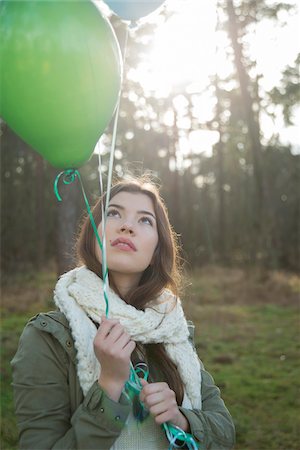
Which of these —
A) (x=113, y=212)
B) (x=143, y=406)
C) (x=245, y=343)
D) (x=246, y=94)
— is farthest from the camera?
(x=246, y=94)

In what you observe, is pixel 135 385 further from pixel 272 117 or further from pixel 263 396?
pixel 272 117

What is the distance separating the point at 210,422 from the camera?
1904 mm

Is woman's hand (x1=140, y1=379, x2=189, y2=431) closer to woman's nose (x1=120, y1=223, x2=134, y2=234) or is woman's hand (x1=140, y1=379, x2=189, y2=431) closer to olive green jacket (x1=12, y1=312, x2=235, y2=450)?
olive green jacket (x1=12, y1=312, x2=235, y2=450)

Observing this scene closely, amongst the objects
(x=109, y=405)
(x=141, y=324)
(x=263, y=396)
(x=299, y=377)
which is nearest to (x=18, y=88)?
(x=141, y=324)

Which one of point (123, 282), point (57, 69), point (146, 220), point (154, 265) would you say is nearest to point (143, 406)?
point (123, 282)

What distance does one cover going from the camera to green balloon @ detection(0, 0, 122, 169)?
5.39ft

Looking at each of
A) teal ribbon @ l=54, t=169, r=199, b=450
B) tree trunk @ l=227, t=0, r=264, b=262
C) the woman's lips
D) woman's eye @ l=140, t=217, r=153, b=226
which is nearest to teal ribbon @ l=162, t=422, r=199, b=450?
teal ribbon @ l=54, t=169, r=199, b=450

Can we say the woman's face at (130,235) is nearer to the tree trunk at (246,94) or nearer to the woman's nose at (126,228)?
the woman's nose at (126,228)

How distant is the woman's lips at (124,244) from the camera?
1.90 m

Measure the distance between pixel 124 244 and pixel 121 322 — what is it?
27 centimetres

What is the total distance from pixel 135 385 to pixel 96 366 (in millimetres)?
138

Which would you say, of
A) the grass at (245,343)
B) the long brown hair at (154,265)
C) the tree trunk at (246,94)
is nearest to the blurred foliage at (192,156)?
the tree trunk at (246,94)

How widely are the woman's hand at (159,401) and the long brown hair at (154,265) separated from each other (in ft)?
0.66

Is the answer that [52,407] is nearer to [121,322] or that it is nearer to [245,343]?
[121,322]
